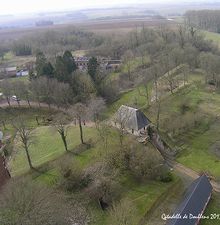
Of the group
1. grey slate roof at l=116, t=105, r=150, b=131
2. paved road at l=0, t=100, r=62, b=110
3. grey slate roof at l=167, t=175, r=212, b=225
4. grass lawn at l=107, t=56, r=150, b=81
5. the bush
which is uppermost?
grey slate roof at l=116, t=105, r=150, b=131

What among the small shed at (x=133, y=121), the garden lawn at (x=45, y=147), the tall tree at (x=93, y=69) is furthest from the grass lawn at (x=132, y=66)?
the small shed at (x=133, y=121)

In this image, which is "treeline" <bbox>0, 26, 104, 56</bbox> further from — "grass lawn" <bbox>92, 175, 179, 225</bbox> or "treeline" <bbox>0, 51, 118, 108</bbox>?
"grass lawn" <bbox>92, 175, 179, 225</bbox>

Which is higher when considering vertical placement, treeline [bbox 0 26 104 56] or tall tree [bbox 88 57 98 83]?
tall tree [bbox 88 57 98 83]

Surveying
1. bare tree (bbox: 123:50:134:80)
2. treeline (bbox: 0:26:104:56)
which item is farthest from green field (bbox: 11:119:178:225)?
treeline (bbox: 0:26:104:56)

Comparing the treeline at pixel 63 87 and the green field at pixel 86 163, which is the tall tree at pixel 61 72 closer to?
the treeline at pixel 63 87

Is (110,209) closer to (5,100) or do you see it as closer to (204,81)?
(5,100)

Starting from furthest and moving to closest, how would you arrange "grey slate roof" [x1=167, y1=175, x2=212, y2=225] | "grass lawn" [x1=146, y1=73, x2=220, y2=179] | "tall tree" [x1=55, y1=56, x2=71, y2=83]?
"tall tree" [x1=55, y1=56, x2=71, y2=83]
"grass lawn" [x1=146, y1=73, x2=220, y2=179]
"grey slate roof" [x1=167, y1=175, x2=212, y2=225]
